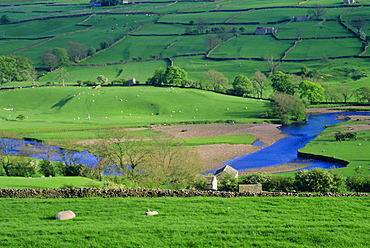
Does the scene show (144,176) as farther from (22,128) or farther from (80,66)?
(80,66)

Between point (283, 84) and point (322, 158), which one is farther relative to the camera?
point (283, 84)

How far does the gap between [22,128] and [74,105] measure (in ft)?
75.3

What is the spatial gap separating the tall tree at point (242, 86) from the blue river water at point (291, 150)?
21.6 m

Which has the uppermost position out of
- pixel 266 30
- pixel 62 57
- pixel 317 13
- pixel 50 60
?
pixel 317 13

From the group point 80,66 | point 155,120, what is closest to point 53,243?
point 155,120

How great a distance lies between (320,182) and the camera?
41750 millimetres

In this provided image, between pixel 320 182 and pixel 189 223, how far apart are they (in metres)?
19.4

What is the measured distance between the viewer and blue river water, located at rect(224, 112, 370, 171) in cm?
6494

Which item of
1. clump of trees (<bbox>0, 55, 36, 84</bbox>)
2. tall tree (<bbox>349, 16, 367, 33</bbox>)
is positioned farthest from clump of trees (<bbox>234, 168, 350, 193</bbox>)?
tall tree (<bbox>349, 16, 367, 33</bbox>)

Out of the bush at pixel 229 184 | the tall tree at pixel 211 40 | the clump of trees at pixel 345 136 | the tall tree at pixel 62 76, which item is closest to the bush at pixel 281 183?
the bush at pixel 229 184

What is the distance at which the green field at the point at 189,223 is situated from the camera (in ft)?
77.5

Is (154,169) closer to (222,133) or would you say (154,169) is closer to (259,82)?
(222,133)

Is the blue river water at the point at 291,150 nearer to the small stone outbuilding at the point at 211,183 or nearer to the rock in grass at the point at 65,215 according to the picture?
the small stone outbuilding at the point at 211,183

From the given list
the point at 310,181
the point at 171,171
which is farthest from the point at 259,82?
the point at 310,181
